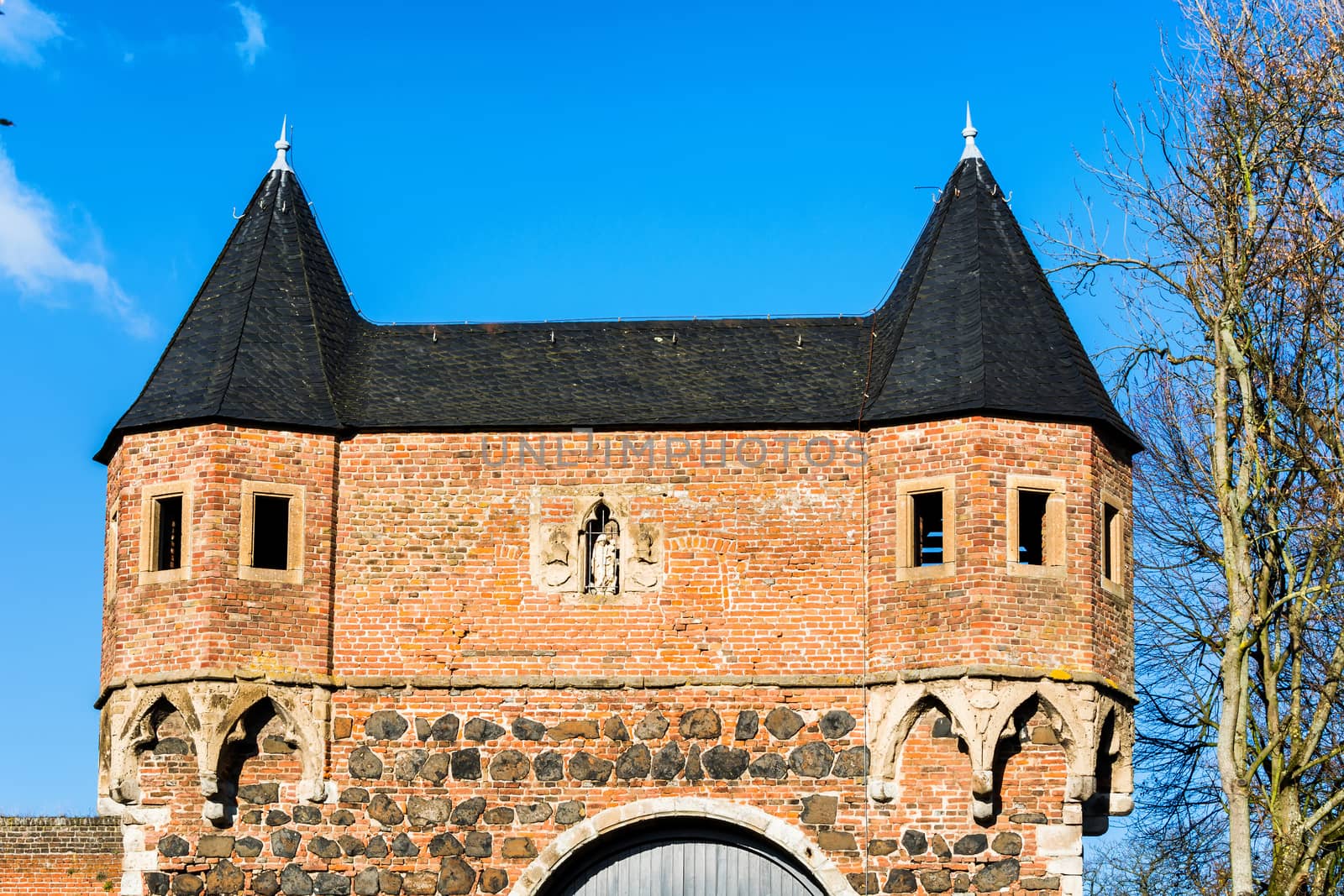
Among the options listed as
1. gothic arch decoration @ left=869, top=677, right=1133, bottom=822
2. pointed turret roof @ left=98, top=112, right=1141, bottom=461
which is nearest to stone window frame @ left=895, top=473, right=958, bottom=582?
pointed turret roof @ left=98, top=112, right=1141, bottom=461

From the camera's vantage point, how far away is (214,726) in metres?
25.1

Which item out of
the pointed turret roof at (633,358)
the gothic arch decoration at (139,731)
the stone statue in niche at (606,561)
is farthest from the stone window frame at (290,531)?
the stone statue in niche at (606,561)

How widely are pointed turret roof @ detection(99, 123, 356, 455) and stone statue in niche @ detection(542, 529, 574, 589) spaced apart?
2.74m

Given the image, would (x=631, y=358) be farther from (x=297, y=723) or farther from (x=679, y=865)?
(x=679, y=865)

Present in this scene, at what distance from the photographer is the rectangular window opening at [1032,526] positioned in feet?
83.3

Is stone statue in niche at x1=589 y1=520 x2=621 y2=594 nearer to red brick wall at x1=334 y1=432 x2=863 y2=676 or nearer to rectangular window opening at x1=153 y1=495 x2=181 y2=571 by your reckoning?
red brick wall at x1=334 y1=432 x2=863 y2=676

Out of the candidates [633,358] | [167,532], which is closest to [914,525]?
[633,358]

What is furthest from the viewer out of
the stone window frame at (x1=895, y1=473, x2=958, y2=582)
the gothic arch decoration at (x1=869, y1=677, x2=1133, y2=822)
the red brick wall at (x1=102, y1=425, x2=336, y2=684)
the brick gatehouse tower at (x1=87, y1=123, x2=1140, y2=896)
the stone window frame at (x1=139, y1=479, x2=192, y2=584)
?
the stone window frame at (x1=139, y1=479, x2=192, y2=584)

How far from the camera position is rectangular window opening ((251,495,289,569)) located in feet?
86.0

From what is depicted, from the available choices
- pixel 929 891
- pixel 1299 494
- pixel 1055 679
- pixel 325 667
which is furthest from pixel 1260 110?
pixel 325 667

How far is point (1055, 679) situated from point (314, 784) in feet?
25.6

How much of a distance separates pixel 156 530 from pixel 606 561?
4882mm

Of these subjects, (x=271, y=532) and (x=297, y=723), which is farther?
(x=271, y=532)

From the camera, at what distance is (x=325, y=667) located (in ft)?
84.6
